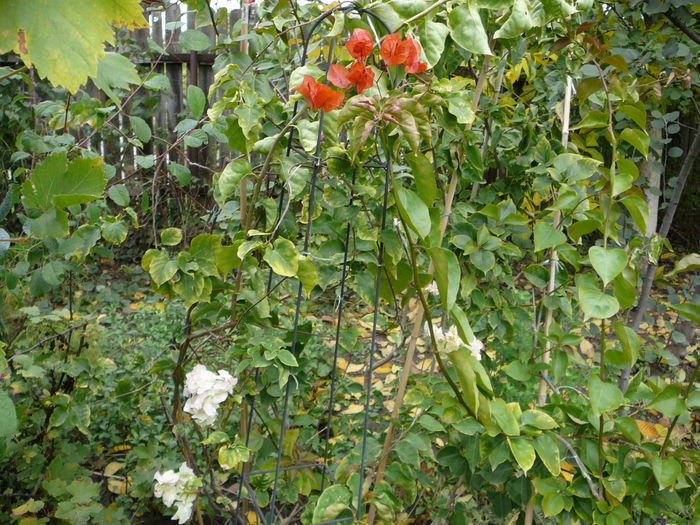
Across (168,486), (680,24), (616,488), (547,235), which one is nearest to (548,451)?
(616,488)

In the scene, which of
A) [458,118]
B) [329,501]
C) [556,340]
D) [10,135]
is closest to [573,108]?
[556,340]

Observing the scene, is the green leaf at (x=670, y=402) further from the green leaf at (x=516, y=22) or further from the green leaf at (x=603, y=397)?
the green leaf at (x=516, y=22)

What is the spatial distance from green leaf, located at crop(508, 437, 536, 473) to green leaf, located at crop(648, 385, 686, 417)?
281 mm

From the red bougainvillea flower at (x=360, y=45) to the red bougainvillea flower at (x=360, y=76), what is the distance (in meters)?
0.01

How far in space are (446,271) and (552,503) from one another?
24.7 inches

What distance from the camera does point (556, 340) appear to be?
1.33m

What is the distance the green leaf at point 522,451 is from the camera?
3.61ft

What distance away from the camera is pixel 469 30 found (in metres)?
0.91

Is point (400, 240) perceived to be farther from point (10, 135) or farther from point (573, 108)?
point (10, 135)

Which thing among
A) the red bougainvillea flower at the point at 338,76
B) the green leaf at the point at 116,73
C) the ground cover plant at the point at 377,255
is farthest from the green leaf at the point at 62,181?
the red bougainvillea flower at the point at 338,76

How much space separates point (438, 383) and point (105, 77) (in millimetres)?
923

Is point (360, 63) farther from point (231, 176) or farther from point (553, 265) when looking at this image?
point (553, 265)

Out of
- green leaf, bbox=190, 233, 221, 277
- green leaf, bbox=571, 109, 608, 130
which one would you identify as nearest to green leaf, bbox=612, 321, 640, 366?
green leaf, bbox=571, 109, 608, 130

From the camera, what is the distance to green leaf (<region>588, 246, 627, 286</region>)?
1.03 m
